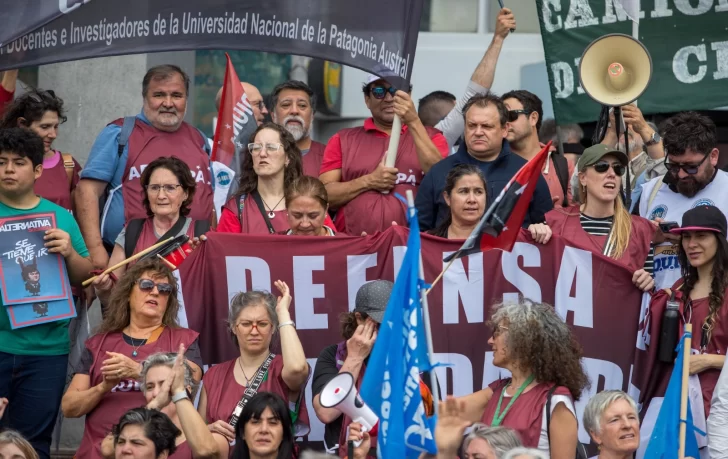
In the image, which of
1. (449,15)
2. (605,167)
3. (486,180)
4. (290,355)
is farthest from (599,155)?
(449,15)

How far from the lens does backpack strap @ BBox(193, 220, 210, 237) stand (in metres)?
8.77

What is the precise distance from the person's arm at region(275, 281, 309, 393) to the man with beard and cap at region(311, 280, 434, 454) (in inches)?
3.7

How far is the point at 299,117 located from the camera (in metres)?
9.81

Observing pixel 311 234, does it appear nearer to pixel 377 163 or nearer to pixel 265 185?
pixel 265 185

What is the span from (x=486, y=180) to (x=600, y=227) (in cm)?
79

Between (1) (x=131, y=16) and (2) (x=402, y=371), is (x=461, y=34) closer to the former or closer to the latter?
(1) (x=131, y=16)

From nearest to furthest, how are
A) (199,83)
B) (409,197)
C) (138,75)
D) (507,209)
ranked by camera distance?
(409,197) < (507,209) < (138,75) < (199,83)

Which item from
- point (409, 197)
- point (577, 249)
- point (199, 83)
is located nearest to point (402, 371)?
point (409, 197)

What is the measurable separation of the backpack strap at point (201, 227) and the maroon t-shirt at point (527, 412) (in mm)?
2354

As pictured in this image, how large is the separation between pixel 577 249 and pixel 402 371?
7.77ft

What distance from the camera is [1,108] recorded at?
31.9ft

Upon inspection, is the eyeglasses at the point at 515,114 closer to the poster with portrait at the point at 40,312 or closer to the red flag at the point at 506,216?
the red flag at the point at 506,216

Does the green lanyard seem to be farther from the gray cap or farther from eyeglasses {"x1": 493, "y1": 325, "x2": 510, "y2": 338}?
the gray cap

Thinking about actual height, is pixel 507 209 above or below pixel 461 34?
below
